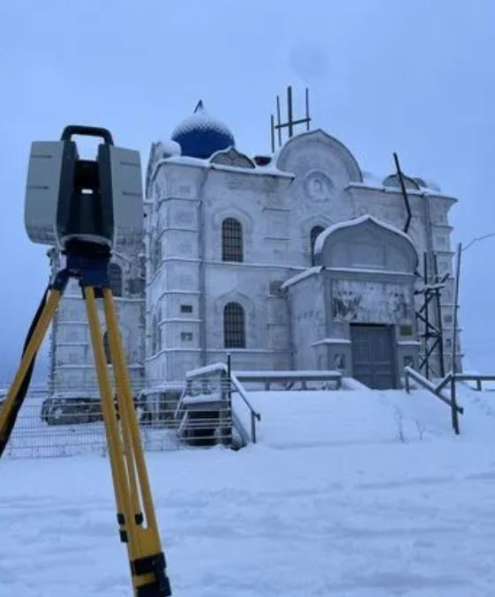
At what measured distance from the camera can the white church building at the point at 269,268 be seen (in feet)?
73.1

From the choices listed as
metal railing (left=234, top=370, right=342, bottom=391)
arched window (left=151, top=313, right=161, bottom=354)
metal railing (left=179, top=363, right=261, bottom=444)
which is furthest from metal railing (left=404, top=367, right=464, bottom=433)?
arched window (left=151, top=313, right=161, bottom=354)

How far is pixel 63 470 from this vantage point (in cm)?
1026

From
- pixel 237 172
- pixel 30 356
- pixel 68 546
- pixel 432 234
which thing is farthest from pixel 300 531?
pixel 432 234

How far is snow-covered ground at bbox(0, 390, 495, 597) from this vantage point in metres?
4.11

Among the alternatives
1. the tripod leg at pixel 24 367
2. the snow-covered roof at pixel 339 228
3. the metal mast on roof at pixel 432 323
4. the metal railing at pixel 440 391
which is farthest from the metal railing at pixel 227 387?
the tripod leg at pixel 24 367

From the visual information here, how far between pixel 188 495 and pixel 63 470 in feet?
12.2

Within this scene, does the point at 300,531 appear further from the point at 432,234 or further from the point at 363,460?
the point at 432,234

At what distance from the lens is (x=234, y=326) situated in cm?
2397

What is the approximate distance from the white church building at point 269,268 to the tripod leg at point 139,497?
17.9 m

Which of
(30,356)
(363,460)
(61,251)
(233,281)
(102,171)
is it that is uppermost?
(233,281)

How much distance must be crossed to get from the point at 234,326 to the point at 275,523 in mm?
18107

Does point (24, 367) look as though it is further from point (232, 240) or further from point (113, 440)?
point (232, 240)

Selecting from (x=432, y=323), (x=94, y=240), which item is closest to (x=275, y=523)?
(x=94, y=240)

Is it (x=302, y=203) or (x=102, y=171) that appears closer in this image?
(x=102, y=171)
